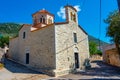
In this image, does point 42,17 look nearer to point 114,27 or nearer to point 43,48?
point 43,48

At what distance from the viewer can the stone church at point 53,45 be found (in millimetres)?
20984

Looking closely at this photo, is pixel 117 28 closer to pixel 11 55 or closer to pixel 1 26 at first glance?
pixel 11 55

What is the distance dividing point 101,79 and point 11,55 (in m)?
21.0

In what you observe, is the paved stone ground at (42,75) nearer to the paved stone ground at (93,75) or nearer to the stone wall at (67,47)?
the paved stone ground at (93,75)

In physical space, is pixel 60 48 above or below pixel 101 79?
above

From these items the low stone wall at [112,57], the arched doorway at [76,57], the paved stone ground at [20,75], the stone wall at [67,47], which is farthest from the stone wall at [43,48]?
the low stone wall at [112,57]

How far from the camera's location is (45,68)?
21.3 meters

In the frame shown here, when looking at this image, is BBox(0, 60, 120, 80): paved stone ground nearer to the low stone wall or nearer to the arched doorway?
the arched doorway

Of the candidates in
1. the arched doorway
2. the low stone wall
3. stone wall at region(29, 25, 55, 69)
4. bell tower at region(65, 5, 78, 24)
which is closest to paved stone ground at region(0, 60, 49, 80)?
stone wall at region(29, 25, 55, 69)

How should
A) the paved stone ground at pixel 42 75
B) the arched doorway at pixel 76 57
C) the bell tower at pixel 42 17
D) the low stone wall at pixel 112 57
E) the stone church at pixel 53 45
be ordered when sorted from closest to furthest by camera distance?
the paved stone ground at pixel 42 75, the stone church at pixel 53 45, the arched doorway at pixel 76 57, the bell tower at pixel 42 17, the low stone wall at pixel 112 57

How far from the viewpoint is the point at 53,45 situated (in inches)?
822

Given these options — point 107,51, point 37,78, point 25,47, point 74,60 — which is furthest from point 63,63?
point 107,51

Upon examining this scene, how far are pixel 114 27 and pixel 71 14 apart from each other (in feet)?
21.8

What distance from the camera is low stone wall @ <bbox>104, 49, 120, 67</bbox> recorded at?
32.4 metres
